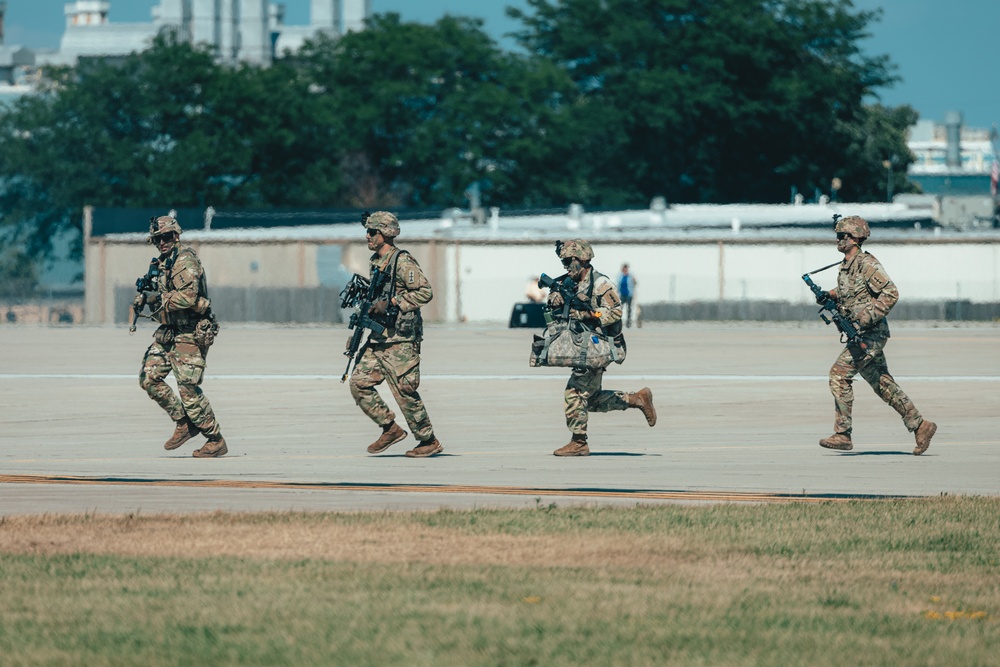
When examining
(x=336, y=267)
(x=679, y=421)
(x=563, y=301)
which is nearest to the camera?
(x=563, y=301)

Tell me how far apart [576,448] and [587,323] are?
1.10m

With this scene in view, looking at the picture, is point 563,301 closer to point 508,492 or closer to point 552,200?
point 508,492

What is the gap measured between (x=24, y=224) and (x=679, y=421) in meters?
69.5

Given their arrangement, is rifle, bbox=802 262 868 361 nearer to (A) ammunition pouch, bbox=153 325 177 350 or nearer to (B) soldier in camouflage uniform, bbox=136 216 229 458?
(B) soldier in camouflage uniform, bbox=136 216 229 458

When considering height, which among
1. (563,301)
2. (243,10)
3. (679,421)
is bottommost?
(679,421)

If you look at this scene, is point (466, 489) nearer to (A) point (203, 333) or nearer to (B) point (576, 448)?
(B) point (576, 448)

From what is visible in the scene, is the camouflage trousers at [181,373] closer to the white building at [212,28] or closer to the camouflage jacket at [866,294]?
the camouflage jacket at [866,294]

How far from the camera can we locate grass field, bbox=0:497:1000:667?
6828mm

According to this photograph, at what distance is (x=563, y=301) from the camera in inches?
550

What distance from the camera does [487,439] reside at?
16062 mm

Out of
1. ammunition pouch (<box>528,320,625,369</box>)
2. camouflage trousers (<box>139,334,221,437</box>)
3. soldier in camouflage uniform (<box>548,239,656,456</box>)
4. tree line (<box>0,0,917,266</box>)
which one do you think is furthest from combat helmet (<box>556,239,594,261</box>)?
tree line (<box>0,0,917,266</box>)

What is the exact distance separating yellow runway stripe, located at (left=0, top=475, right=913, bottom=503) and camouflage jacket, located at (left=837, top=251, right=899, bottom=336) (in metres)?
2.83

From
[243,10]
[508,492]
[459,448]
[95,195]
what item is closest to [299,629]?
[508,492]

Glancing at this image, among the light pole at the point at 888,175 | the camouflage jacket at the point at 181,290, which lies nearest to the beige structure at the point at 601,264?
the light pole at the point at 888,175
